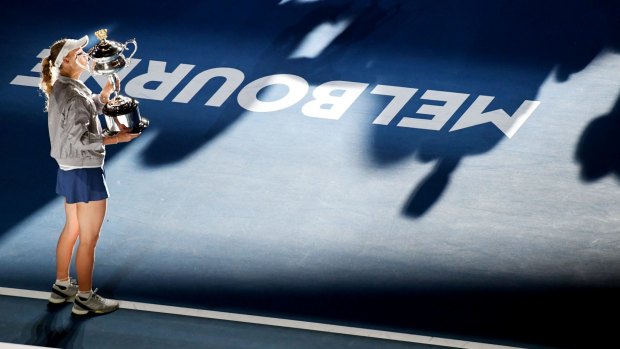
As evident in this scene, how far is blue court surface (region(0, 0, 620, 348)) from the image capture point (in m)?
7.81

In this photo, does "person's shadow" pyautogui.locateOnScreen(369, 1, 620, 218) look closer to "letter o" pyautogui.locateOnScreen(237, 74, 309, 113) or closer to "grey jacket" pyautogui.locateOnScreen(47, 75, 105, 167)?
"letter o" pyautogui.locateOnScreen(237, 74, 309, 113)

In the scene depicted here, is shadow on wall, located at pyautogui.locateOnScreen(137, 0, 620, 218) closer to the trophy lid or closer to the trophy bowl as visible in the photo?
the trophy bowl

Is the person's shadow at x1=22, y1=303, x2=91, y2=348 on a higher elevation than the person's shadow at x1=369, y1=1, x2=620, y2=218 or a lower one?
higher

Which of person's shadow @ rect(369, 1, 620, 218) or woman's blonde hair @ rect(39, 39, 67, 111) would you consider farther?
person's shadow @ rect(369, 1, 620, 218)

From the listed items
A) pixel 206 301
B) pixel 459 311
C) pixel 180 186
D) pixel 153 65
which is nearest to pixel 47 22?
pixel 153 65

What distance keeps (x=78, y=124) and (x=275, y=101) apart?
12.0ft

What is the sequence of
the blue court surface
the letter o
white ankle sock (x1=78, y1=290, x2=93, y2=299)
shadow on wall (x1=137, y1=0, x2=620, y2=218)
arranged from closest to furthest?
white ankle sock (x1=78, y1=290, x2=93, y2=299)
the blue court surface
shadow on wall (x1=137, y1=0, x2=620, y2=218)
the letter o

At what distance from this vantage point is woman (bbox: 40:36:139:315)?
23.3 ft

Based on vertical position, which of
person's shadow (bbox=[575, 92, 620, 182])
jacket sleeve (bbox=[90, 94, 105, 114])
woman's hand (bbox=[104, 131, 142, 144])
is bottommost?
person's shadow (bbox=[575, 92, 620, 182])

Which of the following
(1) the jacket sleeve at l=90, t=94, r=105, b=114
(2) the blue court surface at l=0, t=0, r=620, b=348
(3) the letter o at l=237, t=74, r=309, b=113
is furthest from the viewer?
(3) the letter o at l=237, t=74, r=309, b=113

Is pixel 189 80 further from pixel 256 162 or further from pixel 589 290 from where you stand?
pixel 589 290

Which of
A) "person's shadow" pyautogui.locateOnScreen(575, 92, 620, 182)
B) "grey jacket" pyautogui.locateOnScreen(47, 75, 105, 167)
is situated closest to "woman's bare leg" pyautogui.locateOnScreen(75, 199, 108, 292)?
"grey jacket" pyautogui.locateOnScreen(47, 75, 105, 167)

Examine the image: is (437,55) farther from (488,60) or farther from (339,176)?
(339,176)

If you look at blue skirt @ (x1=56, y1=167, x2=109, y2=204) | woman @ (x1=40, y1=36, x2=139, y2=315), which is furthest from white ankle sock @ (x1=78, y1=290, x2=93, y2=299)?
blue skirt @ (x1=56, y1=167, x2=109, y2=204)
